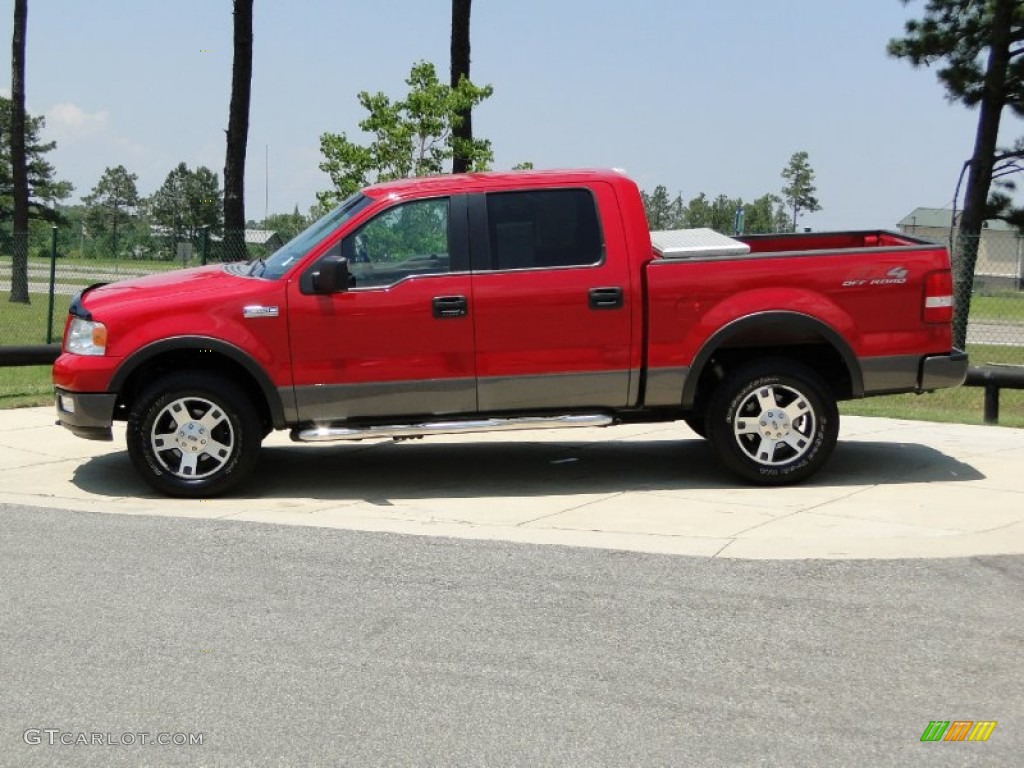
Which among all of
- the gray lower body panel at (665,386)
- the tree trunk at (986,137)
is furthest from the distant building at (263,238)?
the tree trunk at (986,137)

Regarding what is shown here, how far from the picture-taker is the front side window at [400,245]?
8422 mm

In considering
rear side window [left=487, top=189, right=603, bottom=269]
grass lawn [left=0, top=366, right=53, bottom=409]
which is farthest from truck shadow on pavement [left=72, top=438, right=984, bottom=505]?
grass lawn [left=0, top=366, right=53, bottom=409]

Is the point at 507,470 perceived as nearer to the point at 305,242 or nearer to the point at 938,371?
the point at 305,242

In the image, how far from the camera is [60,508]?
813 centimetres

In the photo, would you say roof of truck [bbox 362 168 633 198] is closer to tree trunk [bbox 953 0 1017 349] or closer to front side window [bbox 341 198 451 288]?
front side window [bbox 341 198 451 288]

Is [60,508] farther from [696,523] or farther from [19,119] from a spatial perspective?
[19,119]

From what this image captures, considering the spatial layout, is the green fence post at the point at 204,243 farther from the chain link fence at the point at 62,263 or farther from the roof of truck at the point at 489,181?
the roof of truck at the point at 489,181

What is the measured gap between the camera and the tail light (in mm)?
8508

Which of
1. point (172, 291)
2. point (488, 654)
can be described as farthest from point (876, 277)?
point (172, 291)

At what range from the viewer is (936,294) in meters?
8.52

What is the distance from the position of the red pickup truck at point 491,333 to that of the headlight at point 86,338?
0.5 inches

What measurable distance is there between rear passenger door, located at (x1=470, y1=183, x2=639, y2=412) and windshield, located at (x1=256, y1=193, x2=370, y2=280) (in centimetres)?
81

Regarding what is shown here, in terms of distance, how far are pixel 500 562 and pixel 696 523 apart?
56.9 inches

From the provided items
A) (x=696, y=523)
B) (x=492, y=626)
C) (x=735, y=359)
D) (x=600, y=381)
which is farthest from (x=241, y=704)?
(x=735, y=359)
